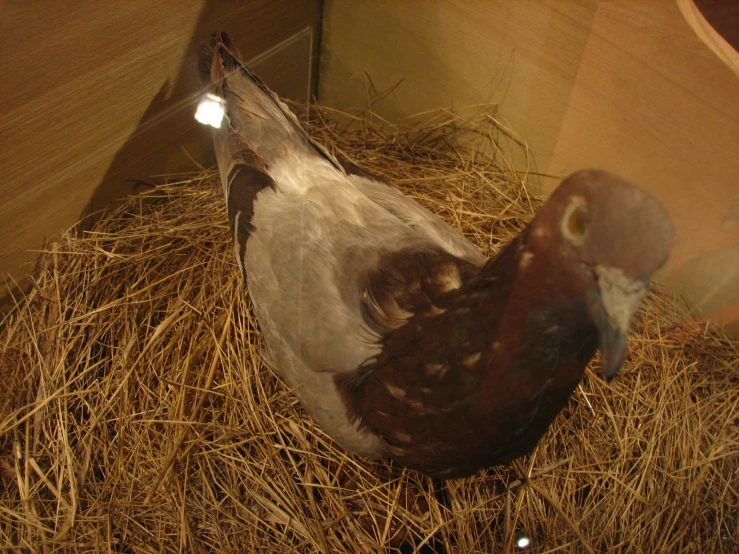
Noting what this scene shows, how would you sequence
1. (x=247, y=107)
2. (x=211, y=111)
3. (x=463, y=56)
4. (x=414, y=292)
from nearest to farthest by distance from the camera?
(x=414, y=292), (x=247, y=107), (x=211, y=111), (x=463, y=56)

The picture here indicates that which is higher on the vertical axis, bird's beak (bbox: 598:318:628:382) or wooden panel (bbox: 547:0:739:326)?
wooden panel (bbox: 547:0:739:326)

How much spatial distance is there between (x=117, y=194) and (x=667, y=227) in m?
1.53

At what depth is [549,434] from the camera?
1490 millimetres

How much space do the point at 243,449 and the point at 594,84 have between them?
1.27 m

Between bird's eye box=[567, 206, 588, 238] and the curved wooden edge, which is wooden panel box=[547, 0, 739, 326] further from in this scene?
bird's eye box=[567, 206, 588, 238]

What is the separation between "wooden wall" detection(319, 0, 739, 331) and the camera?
1.28 meters

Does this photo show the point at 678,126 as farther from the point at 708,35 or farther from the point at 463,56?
the point at 463,56

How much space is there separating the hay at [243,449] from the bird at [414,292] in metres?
0.17

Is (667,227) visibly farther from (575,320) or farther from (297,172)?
(297,172)

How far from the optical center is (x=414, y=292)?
4.06 feet

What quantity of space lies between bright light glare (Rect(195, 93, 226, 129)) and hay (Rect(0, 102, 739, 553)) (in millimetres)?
400

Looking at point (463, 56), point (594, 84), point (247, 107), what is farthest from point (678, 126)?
point (247, 107)

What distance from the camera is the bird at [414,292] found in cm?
82

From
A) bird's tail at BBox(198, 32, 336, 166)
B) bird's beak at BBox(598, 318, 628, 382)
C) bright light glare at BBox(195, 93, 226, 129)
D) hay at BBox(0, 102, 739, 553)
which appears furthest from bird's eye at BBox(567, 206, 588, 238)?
bright light glare at BBox(195, 93, 226, 129)
